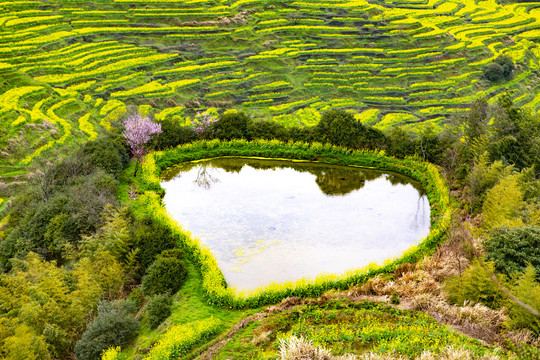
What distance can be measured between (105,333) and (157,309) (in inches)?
80.6

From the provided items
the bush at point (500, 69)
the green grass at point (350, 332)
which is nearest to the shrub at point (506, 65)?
the bush at point (500, 69)

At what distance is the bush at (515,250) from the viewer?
15437 millimetres

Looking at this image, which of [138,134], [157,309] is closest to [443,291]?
[157,309]

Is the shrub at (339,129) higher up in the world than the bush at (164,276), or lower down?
higher up

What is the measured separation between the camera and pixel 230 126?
34.5 metres

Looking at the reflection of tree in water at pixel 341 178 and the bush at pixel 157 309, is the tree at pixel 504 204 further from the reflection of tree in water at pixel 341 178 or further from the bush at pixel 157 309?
the bush at pixel 157 309

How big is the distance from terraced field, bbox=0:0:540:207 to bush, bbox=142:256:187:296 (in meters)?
21.5

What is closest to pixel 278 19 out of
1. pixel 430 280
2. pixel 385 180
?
pixel 385 180

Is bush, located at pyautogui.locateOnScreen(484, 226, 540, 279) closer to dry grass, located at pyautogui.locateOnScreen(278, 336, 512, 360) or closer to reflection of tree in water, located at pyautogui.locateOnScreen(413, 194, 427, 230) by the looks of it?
dry grass, located at pyautogui.locateOnScreen(278, 336, 512, 360)

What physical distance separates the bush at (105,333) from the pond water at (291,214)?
196 inches

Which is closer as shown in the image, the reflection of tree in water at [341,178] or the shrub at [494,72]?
the reflection of tree in water at [341,178]

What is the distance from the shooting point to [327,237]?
75.3ft

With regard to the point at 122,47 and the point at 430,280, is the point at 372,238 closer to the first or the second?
the point at 430,280

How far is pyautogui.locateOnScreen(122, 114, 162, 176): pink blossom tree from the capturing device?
2956 centimetres
